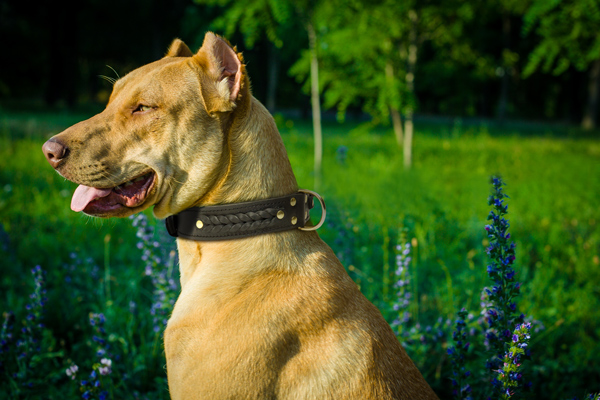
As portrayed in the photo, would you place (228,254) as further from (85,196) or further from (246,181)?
(85,196)

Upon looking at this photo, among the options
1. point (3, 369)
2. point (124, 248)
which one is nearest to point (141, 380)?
point (3, 369)

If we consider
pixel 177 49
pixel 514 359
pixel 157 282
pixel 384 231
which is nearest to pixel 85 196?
pixel 177 49

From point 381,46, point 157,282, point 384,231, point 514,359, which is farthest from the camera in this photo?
point 381,46

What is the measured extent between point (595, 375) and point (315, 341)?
8.58 ft

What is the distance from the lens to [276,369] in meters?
1.74

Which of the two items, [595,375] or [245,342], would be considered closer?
[245,342]

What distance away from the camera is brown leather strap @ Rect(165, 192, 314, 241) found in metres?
1.93

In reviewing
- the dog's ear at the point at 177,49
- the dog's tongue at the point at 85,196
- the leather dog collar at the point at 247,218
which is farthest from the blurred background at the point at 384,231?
the leather dog collar at the point at 247,218

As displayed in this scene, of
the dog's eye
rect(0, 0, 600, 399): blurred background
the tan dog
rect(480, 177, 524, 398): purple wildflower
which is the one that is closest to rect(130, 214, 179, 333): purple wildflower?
rect(0, 0, 600, 399): blurred background

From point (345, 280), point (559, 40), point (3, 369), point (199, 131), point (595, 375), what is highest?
point (559, 40)

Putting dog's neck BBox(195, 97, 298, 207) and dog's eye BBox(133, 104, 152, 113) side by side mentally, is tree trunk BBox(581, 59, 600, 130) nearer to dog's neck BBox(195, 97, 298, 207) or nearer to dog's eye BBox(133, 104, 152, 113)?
dog's neck BBox(195, 97, 298, 207)

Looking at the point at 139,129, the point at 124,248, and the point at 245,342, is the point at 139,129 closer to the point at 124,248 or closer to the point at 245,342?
the point at 245,342

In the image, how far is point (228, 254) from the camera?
6.42ft

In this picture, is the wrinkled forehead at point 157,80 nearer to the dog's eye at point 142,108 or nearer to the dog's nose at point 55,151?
the dog's eye at point 142,108
